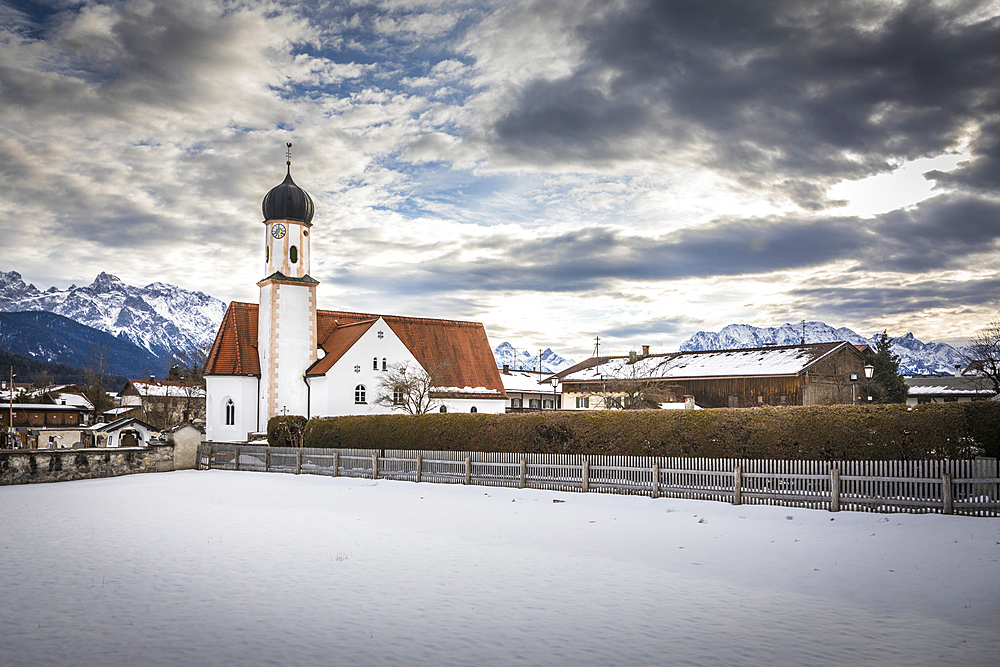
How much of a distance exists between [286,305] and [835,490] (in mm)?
38799

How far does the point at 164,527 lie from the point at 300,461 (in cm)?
1632

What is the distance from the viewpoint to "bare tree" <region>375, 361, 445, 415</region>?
1768 inches

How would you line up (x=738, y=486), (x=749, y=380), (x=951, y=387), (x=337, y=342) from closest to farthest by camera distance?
(x=738, y=486) < (x=337, y=342) < (x=749, y=380) < (x=951, y=387)

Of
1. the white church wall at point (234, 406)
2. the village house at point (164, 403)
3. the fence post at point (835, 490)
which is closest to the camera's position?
the fence post at point (835, 490)

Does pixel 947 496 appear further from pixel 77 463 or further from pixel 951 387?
pixel 951 387

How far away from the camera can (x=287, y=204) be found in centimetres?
5072

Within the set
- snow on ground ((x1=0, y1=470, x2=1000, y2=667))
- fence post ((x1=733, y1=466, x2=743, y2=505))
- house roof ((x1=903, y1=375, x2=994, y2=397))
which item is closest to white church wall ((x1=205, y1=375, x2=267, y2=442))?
snow on ground ((x1=0, y1=470, x2=1000, y2=667))

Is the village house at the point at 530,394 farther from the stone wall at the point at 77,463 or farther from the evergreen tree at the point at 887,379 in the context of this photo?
the stone wall at the point at 77,463

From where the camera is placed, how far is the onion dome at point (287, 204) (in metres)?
50.6

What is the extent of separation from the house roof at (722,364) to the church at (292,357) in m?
20.7

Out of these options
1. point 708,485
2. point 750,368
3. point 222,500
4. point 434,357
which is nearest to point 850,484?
point 708,485

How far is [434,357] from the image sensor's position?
54531mm

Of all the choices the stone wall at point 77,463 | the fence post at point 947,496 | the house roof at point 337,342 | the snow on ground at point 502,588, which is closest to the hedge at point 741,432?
the fence post at point 947,496

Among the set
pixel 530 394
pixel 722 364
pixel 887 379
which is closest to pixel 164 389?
pixel 530 394
